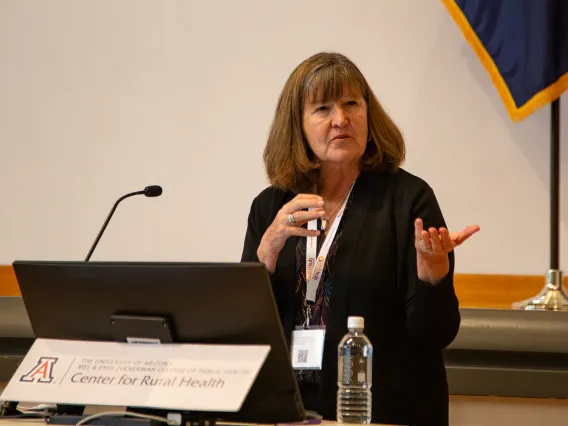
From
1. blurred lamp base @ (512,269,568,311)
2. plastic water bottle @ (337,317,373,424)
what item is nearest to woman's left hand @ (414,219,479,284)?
plastic water bottle @ (337,317,373,424)

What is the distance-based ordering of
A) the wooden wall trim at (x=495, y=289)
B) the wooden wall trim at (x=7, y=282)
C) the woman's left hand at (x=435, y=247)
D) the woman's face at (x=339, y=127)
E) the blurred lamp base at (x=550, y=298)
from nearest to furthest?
the woman's left hand at (x=435, y=247) → the woman's face at (x=339, y=127) → the blurred lamp base at (x=550, y=298) → the wooden wall trim at (x=495, y=289) → the wooden wall trim at (x=7, y=282)

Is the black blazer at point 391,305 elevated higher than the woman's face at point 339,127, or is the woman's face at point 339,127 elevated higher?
the woman's face at point 339,127

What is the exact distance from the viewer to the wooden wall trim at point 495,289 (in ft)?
11.6

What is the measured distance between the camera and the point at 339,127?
2.40m

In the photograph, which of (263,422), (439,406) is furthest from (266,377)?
(439,406)

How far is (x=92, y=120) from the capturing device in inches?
157

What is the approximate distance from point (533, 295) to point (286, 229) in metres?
1.77

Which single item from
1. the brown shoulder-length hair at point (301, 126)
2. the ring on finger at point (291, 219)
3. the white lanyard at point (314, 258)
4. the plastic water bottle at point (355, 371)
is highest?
the brown shoulder-length hair at point (301, 126)

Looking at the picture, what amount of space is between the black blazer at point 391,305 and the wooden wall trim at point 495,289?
1283 mm

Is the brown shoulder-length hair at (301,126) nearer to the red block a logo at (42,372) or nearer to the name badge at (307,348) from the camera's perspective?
the name badge at (307,348)

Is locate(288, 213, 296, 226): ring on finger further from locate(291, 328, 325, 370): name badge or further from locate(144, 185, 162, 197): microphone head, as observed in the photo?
locate(144, 185, 162, 197): microphone head

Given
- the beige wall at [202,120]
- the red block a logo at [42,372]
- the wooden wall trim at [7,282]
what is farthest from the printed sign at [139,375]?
the wooden wall trim at [7,282]

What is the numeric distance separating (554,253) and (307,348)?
1539 mm

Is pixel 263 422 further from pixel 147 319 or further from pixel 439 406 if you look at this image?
pixel 439 406
